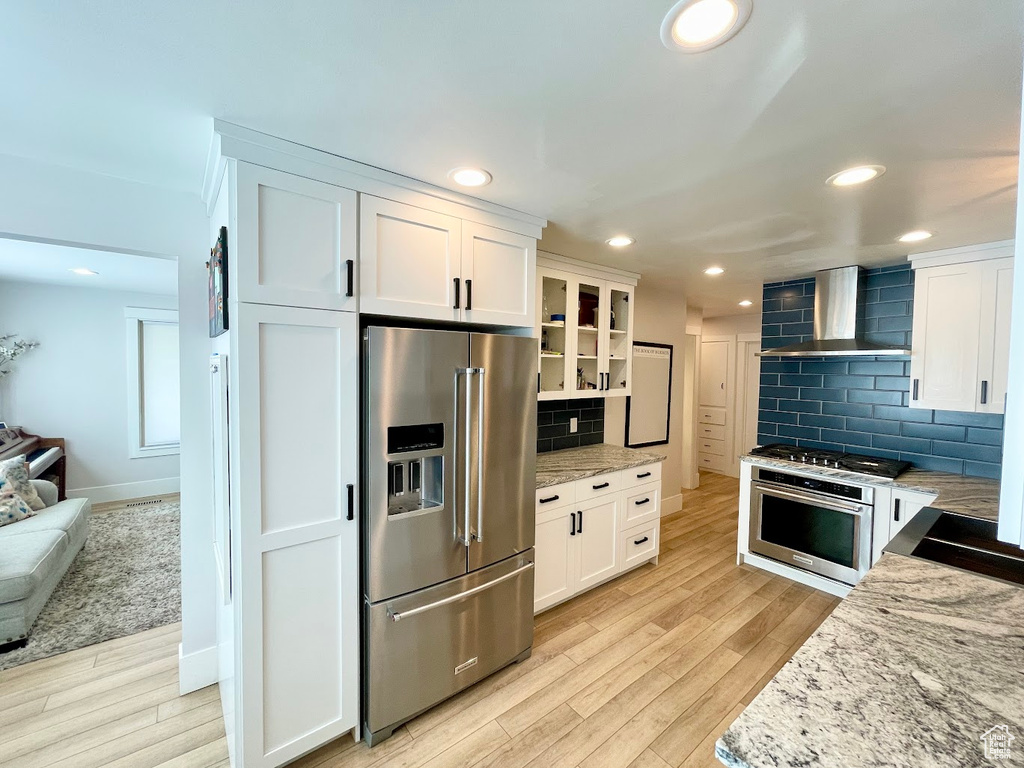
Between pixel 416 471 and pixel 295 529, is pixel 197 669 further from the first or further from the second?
pixel 416 471

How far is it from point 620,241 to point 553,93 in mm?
1580

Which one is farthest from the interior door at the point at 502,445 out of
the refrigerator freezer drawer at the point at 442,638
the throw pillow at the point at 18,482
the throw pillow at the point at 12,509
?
the throw pillow at the point at 18,482

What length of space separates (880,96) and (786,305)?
2.91 m

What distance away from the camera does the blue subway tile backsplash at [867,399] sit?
9.51 feet

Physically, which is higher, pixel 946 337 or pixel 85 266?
pixel 85 266

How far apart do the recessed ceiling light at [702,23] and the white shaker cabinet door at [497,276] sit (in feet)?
3.94

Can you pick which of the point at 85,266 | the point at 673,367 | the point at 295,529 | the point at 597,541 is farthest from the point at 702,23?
the point at 85,266

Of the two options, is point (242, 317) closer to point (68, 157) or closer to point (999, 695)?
point (68, 157)

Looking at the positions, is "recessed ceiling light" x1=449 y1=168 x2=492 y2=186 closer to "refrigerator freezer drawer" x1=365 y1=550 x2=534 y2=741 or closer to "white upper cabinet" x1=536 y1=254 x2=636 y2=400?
"white upper cabinet" x1=536 y1=254 x2=636 y2=400

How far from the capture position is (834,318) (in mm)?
3314

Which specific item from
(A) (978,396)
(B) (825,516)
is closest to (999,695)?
(B) (825,516)

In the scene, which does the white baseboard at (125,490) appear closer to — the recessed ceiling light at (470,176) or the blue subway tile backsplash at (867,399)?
the recessed ceiling light at (470,176)

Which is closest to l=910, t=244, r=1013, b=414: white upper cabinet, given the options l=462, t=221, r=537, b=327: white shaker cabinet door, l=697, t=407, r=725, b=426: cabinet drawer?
l=462, t=221, r=537, b=327: white shaker cabinet door

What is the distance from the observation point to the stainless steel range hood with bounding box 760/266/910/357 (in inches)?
125
